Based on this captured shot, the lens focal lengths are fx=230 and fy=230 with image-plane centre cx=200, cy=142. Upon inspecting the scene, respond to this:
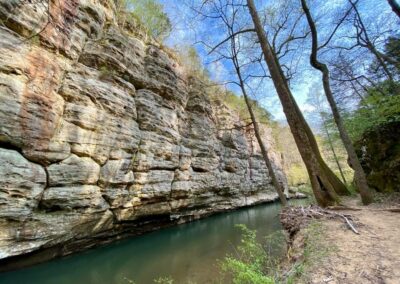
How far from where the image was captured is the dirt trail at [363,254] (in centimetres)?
237

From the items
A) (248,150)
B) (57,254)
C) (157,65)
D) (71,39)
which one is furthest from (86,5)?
(248,150)

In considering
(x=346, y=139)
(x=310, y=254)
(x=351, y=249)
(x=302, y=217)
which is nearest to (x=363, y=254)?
(x=351, y=249)

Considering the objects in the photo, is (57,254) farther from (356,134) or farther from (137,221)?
(356,134)

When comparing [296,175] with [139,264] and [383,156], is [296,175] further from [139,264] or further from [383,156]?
[139,264]

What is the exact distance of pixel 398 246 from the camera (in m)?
2.95

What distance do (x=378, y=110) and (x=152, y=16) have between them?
40.1 feet

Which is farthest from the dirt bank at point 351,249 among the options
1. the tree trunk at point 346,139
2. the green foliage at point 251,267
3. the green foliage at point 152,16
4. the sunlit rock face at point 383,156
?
the green foliage at point 152,16

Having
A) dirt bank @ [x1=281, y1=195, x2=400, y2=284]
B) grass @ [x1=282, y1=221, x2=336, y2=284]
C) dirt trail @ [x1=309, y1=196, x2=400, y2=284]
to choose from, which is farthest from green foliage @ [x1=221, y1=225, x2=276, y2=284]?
dirt trail @ [x1=309, y1=196, x2=400, y2=284]

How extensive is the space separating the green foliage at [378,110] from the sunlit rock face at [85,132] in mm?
4345

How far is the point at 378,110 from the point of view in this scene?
7.11m

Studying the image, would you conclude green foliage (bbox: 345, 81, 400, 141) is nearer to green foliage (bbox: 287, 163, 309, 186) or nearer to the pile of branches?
the pile of branches

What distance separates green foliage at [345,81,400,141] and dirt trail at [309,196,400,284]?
12.2 ft

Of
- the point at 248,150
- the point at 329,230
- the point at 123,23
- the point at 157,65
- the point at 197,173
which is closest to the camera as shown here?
the point at 329,230

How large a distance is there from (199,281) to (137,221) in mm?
6582
